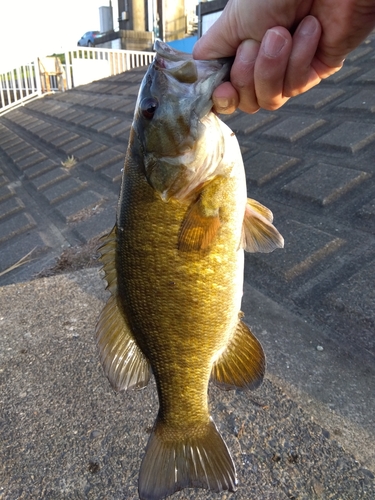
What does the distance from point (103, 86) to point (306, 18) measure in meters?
12.9

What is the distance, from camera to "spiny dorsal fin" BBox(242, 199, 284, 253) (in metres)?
1.66

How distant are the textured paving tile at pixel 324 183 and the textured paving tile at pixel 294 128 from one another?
3.08 feet

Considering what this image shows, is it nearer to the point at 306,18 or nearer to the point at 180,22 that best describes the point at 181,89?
the point at 306,18

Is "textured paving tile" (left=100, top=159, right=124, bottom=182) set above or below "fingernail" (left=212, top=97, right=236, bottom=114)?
below

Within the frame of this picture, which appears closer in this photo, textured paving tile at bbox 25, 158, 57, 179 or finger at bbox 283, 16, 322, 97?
finger at bbox 283, 16, 322, 97

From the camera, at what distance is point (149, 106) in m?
1.53

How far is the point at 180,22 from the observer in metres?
22.5

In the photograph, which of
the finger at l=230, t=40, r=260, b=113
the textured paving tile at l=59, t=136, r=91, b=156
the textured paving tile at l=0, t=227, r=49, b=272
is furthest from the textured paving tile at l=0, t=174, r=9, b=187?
the finger at l=230, t=40, r=260, b=113

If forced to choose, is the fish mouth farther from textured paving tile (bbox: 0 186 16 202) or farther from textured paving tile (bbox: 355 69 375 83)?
textured paving tile (bbox: 0 186 16 202)

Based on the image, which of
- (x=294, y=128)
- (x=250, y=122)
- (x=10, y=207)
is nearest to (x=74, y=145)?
(x=10, y=207)

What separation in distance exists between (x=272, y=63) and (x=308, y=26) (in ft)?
0.62

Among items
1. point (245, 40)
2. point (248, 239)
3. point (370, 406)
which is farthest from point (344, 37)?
point (370, 406)

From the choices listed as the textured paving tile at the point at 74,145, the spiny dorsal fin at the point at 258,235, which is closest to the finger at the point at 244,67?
the spiny dorsal fin at the point at 258,235

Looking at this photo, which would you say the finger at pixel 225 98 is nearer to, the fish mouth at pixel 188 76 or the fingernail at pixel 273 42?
the fish mouth at pixel 188 76
